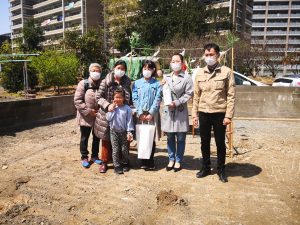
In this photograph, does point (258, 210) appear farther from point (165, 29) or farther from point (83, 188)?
point (165, 29)

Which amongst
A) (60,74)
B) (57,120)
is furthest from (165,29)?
(57,120)

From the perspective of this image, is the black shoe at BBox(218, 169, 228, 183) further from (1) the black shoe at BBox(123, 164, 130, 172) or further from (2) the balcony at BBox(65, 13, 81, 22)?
(2) the balcony at BBox(65, 13, 81, 22)

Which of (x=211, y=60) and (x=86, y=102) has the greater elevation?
(x=211, y=60)

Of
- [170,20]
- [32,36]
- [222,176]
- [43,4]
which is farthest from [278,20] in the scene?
[222,176]

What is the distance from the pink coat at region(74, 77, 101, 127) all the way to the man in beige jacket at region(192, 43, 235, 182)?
1610 mm

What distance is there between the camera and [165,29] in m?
31.7

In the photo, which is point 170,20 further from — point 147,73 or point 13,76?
point 147,73

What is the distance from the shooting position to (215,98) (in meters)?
4.18

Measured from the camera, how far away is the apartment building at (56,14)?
58469mm

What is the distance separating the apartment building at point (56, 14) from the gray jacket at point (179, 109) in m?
46.6

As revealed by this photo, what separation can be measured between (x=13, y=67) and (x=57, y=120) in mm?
10180

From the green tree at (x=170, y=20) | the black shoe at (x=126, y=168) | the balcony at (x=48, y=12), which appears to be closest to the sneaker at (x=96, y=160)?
the black shoe at (x=126, y=168)

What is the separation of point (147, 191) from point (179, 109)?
1.33 m

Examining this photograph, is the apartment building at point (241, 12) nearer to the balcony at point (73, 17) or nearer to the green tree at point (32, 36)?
the balcony at point (73, 17)
